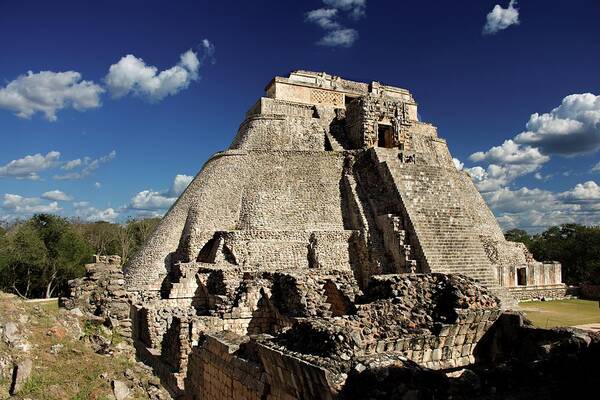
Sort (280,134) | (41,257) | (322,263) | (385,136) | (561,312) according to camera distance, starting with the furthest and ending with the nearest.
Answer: (41,257)
(385,136)
(280,134)
(322,263)
(561,312)

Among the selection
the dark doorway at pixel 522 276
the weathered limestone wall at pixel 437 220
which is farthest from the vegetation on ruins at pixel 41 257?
the dark doorway at pixel 522 276

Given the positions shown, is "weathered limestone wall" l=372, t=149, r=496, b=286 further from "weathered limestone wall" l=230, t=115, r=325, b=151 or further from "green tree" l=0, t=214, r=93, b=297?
"green tree" l=0, t=214, r=93, b=297

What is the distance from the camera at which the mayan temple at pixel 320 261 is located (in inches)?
245

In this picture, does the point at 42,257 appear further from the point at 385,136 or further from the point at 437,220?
the point at 437,220

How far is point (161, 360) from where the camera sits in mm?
10383

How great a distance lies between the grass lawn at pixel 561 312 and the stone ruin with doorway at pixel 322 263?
92cm

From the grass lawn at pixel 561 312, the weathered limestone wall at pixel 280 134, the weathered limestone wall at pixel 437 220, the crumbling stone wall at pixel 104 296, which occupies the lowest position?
the grass lawn at pixel 561 312

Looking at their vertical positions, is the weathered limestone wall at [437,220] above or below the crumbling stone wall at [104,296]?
above

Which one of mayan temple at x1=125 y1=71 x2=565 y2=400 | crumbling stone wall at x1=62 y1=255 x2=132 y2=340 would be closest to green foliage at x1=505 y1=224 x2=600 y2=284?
mayan temple at x1=125 y1=71 x2=565 y2=400

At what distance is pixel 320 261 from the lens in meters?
17.9

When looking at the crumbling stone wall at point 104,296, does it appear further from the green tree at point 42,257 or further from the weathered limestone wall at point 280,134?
the green tree at point 42,257

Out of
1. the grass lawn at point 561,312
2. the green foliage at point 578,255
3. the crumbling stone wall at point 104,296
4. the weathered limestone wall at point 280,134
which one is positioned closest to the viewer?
the crumbling stone wall at point 104,296

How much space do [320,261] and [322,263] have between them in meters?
0.11

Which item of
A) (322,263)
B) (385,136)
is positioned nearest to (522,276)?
(385,136)
